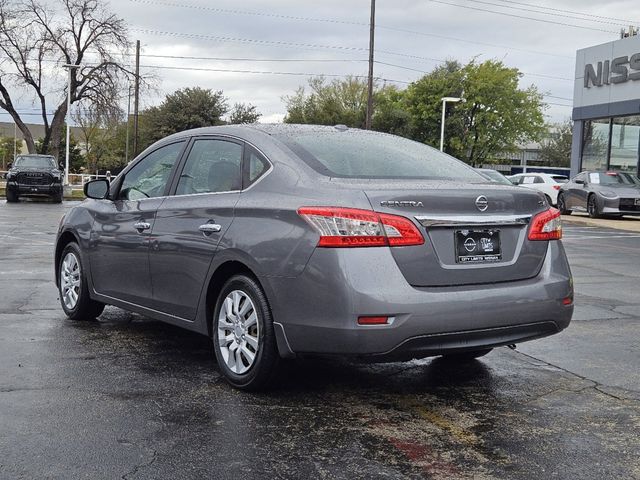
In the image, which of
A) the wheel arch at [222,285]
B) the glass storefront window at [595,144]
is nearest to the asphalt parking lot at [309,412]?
the wheel arch at [222,285]

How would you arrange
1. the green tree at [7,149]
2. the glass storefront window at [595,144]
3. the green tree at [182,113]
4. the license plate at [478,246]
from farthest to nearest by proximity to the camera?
the green tree at [7,149], the green tree at [182,113], the glass storefront window at [595,144], the license plate at [478,246]

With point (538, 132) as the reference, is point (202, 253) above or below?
below

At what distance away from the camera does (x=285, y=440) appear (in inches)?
154

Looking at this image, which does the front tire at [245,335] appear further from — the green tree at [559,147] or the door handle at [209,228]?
the green tree at [559,147]

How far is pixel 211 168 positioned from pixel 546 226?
Answer: 7.31 ft

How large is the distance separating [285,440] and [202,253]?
60.8 inches

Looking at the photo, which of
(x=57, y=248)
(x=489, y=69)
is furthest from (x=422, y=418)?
(x=489, y=69)

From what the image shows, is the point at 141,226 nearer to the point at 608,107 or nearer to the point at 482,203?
the point at 482,203

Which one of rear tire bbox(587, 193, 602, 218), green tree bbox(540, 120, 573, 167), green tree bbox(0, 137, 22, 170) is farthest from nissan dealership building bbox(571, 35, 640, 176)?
green tree bbox(0, 137, 22, 170)

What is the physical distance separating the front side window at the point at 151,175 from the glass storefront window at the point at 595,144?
29507 millimetres

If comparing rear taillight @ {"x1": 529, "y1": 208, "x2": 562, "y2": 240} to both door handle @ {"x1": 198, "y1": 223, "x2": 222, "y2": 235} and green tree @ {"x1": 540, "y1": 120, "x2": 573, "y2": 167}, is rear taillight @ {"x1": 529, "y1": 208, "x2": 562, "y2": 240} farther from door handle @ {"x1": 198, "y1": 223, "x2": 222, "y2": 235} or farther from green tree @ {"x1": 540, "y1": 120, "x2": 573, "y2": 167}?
green tree @ {"x1": 540, "y1": 120, "x2": 573, "y2": 167}

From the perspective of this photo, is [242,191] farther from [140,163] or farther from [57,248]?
[57,248]

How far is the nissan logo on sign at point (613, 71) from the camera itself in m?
30.5

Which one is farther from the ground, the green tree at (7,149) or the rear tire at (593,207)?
the green tree at (7,149)
